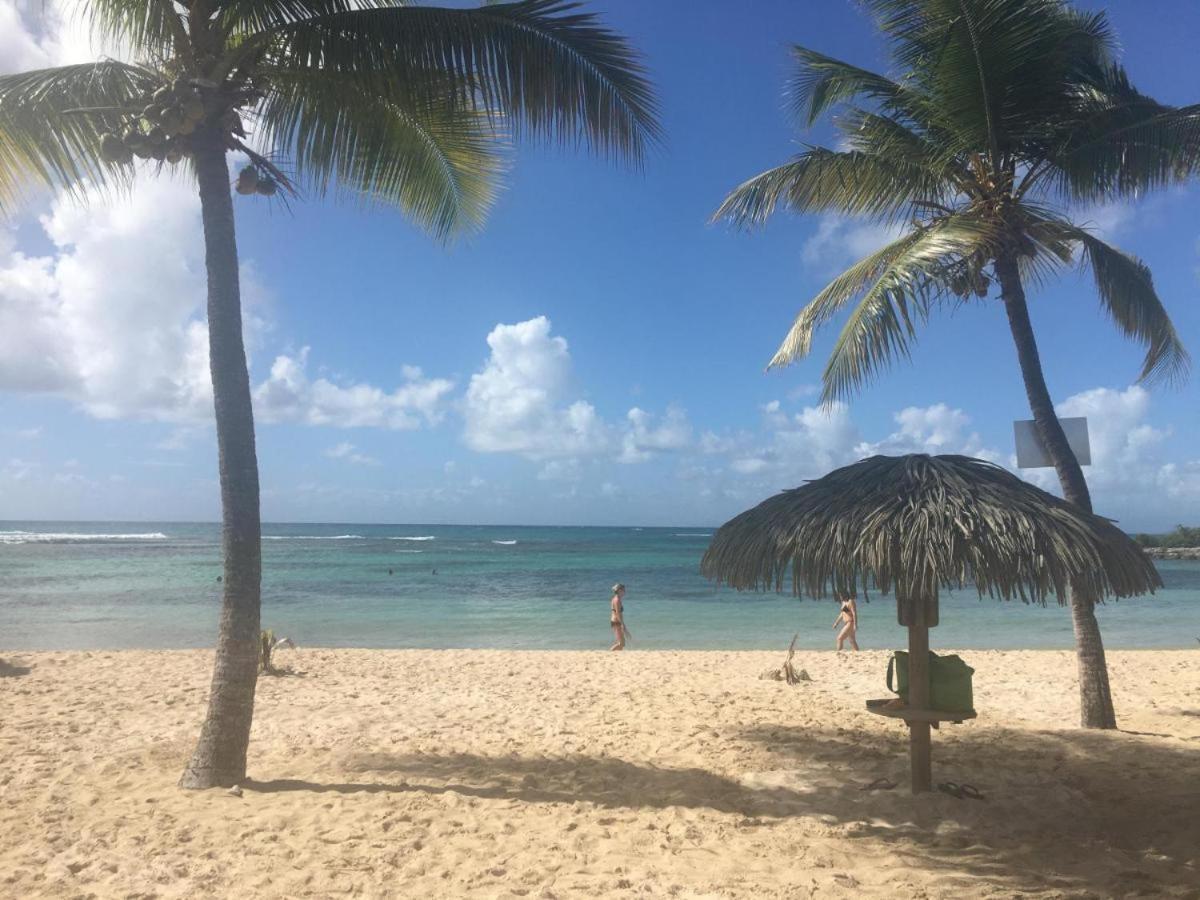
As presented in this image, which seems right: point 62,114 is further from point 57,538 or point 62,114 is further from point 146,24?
point 57,538

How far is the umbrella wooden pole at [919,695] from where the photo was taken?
16.3 ft

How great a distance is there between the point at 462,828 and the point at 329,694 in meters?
4.78

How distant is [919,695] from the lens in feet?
16.3

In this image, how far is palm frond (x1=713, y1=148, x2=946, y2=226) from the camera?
24.5ft

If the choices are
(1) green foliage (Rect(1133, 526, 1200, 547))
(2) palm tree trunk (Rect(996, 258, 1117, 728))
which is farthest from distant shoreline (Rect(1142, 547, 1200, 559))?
(2) palm tree trunk (Rect(996, 258, 1117, 728))

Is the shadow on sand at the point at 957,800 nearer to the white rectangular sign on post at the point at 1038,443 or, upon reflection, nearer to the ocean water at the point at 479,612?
the white rectangular sign on post at the point at 1038,443

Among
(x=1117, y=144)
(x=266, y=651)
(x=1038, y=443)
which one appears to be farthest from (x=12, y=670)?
(x=1117, y=144)

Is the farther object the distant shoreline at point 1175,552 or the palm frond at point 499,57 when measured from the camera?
the distant shoreline at point 1175,552

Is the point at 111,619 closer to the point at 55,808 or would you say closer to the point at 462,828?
the point at 55,808

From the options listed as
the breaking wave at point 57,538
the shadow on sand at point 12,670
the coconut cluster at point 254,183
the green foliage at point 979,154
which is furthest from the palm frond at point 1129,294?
the breaking wave at point 57,538

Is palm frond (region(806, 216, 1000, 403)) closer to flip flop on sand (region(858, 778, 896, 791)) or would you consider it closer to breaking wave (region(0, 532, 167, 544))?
flip flop on sand (region(858, 778, 896, 791))

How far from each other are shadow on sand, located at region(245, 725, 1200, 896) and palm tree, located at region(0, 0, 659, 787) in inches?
71.0

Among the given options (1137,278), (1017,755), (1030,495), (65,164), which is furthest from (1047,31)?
(65,164)

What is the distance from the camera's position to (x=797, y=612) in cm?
2258
